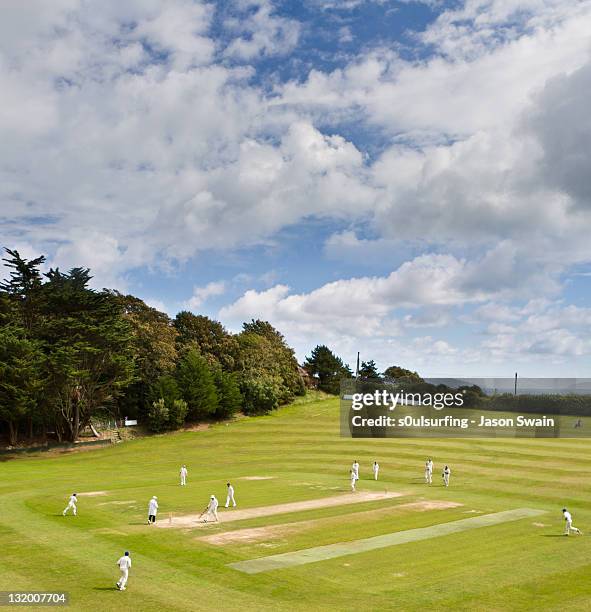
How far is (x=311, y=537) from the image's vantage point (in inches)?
1238

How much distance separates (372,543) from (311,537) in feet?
10.2

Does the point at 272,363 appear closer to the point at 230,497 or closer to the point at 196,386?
the point at 196,386

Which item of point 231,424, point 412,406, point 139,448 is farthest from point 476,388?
point 139,448

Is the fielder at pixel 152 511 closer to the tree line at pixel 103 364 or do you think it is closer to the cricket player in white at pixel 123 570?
the cricket player in white at pixel 123 570

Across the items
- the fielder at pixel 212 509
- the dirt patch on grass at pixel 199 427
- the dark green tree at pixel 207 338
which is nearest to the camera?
the fielder at pixel 212 509

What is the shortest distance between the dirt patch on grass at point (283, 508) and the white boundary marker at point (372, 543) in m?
7.60

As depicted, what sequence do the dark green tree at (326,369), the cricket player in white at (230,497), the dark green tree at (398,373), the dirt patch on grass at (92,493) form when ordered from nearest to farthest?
the cricket player in white at (230,497)
the dirt patch on grass at (92,493)
the dark green tree at (326,369)
the dark green tree at (398,373)

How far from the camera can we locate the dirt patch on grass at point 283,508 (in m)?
34.7

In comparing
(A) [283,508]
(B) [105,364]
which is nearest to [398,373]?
(B) [105,364]

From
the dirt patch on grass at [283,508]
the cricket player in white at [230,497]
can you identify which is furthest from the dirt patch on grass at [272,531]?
the cricket player in white at [230,497]

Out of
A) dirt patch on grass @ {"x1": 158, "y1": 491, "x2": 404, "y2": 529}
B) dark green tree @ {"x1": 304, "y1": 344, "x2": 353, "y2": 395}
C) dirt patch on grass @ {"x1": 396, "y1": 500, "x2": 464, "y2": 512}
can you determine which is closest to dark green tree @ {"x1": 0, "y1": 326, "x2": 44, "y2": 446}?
dirt patch on grass @ {"x1": 158, "y1": 491, "x2": 404, "y2": 529}

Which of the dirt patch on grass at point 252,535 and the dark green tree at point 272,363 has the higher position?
the dark green tree at point 272,363

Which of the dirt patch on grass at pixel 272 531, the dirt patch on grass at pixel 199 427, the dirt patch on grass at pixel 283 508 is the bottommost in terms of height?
the dirt patch on grass at pixel 283 508

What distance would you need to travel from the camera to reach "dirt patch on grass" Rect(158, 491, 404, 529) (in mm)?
34719
